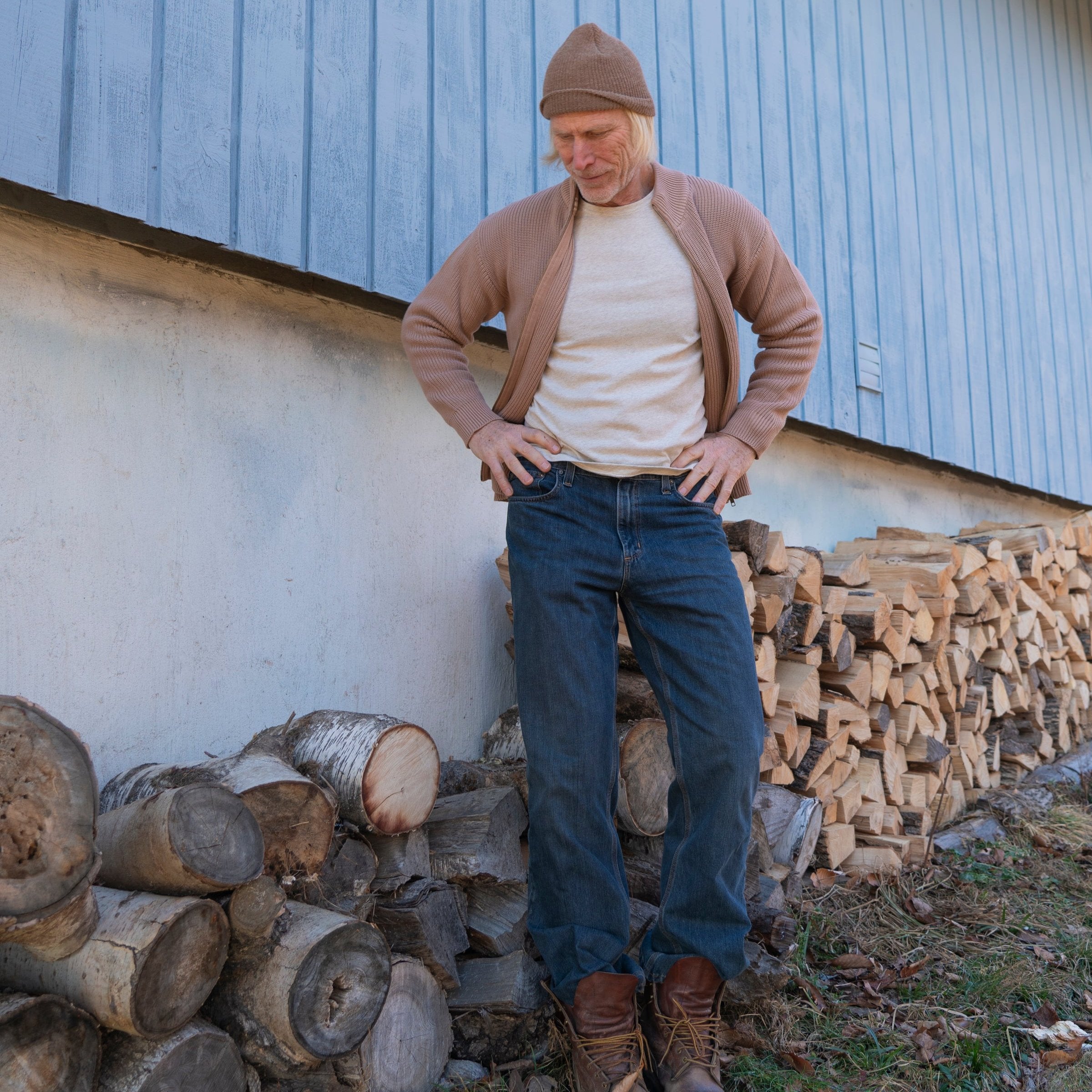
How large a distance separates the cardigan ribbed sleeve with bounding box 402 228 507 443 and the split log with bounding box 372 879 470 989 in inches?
39.8

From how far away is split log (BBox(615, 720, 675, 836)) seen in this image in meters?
2.48

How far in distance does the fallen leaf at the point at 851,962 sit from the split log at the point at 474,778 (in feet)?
3.34

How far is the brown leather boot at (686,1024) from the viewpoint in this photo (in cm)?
201

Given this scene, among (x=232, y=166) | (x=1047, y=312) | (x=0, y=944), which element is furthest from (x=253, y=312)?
(x=1047, y=312)

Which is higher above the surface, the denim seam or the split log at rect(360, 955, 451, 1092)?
the denim seam

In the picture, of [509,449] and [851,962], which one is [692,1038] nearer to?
[851,962]

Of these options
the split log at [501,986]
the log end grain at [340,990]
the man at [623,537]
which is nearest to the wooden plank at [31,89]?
the man at [623,537]

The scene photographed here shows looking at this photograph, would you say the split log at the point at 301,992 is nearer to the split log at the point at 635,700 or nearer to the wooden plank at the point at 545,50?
the split log at the point at 635,700

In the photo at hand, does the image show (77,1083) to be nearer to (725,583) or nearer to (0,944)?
(0,944)

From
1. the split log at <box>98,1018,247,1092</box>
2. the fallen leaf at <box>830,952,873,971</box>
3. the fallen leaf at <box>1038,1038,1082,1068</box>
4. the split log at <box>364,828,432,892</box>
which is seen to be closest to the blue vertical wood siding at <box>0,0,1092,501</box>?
the split log at <box>364,828,432,892</box>

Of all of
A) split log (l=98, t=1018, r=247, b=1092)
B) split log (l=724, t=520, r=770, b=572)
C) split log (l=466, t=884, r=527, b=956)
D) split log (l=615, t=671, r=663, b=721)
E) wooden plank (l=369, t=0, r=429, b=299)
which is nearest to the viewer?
split log (l=98, t=1018, r=247, b=1092)

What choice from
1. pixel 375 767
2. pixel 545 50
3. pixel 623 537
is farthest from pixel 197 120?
pixel 375 767

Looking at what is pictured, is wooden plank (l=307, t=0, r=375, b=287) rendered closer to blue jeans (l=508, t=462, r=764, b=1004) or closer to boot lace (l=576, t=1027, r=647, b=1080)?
blue jeans (l=508, t=462, r=764, b=1004)

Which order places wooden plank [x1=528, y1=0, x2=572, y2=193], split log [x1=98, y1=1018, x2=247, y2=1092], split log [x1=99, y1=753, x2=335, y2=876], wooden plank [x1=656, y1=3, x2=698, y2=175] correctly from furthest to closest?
wooden plank [x1=656, y1=3, x2=698, y2=175] → wooden plank [x1=528, y1=0, x2=572, y2=193] → split log [x1=99, y1=753, x2=335, y2=876] → split log [x1=98, y1=1018, x2=247, y2=1092]
